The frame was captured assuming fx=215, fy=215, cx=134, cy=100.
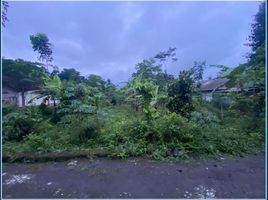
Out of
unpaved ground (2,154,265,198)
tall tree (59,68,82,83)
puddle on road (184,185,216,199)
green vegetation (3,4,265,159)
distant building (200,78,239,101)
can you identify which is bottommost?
puddle on road (184,185,216,199)

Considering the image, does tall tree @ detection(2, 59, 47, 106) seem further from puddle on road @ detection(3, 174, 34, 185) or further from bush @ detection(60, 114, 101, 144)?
puddle on road @ detection(3, 174, 34, 185)

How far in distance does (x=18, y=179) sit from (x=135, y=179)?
1966 mm

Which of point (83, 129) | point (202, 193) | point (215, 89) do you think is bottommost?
point (202, 193)

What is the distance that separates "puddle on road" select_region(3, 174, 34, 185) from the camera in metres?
3.50

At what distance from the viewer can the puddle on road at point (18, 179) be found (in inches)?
138

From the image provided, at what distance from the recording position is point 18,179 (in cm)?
360

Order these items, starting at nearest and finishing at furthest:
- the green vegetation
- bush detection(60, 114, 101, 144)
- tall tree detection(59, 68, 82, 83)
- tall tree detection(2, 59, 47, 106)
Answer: the green vegetation → bush detection(60, 114, 101, 144) → tall tree detection(2, 59, 47, 106) → tall tree detection(59, 68, 82, 83)

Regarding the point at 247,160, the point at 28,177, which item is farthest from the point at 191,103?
the point at 28,177

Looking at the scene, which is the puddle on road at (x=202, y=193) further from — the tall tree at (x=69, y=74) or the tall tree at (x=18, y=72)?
the tall tree at (x=18, y=72)

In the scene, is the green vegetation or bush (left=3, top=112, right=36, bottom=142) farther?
bush (left=3, top=112, right=36, bottom=142)

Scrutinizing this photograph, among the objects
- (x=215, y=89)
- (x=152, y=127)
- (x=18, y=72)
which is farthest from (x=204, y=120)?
(x=18, y=72)

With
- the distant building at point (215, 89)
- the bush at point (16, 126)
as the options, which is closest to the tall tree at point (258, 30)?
the distant building at point (215, 89)

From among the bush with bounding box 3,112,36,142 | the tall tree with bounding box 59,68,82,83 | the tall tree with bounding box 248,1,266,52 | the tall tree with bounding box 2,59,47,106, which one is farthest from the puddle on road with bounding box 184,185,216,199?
the tall tree with bounding box 2,59,47,106

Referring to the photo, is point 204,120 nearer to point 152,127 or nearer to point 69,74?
point 152,127
